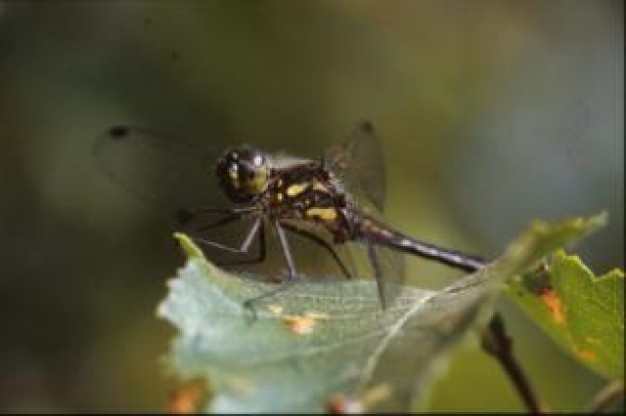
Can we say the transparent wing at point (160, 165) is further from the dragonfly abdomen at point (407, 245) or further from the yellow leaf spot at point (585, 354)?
the yellow leaf spot at point (585, 354)

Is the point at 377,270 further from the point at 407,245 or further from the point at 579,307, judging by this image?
the point at 407,245

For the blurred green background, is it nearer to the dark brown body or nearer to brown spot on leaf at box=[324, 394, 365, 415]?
the dark brown body

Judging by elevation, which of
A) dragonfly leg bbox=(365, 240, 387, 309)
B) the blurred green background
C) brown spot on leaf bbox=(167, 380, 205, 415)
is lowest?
brown spot on leaf bbox=(167, 380, 205, 415)

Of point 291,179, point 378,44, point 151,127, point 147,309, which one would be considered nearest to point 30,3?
point 151,127

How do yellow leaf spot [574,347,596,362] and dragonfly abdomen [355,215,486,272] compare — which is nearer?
yellow leaf spot [574,347,596,362]

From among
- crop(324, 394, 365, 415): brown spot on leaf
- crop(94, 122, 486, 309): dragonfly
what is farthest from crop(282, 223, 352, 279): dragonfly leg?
crop(324, 394, 365, 415): brown spot on leaf

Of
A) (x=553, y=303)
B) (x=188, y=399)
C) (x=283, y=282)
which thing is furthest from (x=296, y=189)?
(x=188, y=399)
